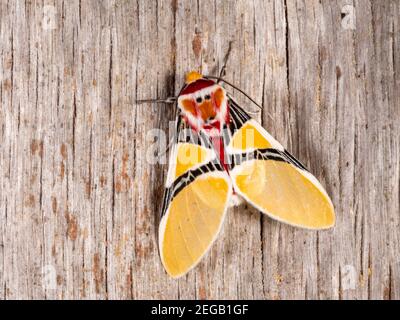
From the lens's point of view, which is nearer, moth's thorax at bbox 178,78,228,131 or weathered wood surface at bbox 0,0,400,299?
moth's thorax at bbox 178,78,228,131

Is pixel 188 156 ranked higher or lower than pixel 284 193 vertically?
higher

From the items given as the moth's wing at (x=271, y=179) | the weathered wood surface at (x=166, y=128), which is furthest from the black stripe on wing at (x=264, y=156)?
the weathered wood surface at (x=166, y=128)

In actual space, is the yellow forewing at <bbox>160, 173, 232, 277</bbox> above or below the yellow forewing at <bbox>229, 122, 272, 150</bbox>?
below

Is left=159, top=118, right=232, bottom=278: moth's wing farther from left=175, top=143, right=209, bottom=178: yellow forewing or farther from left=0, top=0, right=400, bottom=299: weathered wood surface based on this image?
left=0, top=0, right=400, bottom=299: weathered wood surface

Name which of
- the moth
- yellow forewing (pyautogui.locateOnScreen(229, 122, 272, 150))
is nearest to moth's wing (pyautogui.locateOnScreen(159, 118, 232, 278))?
the moth

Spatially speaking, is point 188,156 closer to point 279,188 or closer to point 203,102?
point 203,102

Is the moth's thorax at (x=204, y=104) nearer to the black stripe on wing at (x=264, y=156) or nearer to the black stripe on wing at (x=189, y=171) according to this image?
the black stripe on wing at (x=189, y=171)

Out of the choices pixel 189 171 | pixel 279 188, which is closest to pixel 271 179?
pixel 279 188
